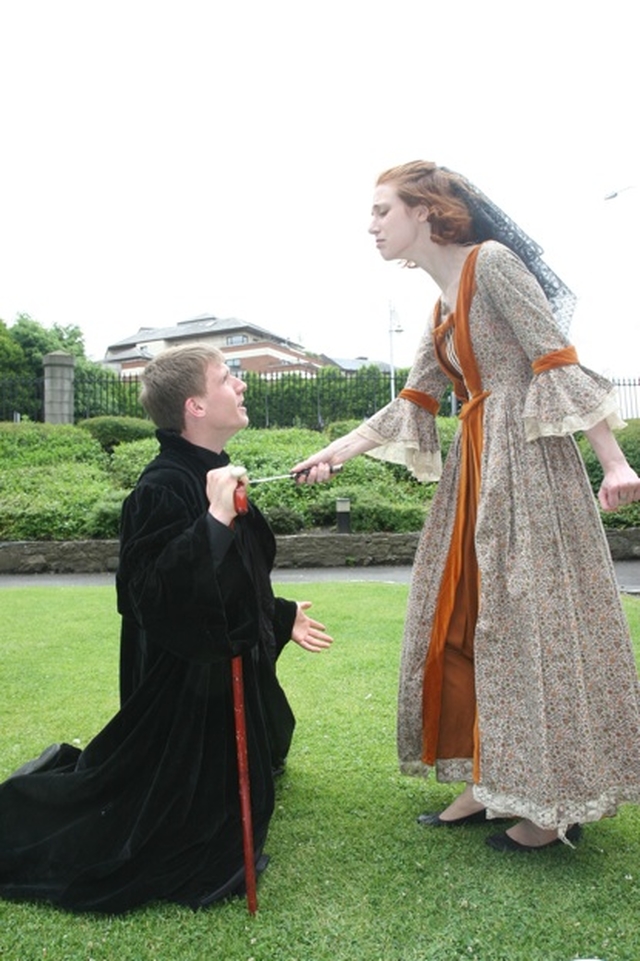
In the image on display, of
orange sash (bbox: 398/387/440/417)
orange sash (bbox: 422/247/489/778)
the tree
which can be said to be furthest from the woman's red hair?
the tree

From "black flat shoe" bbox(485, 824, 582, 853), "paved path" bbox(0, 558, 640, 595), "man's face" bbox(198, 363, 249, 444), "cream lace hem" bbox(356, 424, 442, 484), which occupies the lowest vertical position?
"black flat shoe" bbox(485, 824, 582, 853)

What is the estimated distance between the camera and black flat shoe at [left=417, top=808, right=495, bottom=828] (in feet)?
9.45

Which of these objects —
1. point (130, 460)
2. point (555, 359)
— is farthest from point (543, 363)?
point (130, 460)

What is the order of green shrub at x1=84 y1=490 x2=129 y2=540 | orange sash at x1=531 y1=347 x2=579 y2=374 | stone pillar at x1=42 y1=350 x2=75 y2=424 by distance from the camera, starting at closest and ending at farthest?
1. orange sash at x1=531 y1=347 x2=579 y2=374
2. green shrub at x1=84 y1=490 x2=129 y2=540
3. stone pillar at x1=42 y1=350 x2=75 y2=424

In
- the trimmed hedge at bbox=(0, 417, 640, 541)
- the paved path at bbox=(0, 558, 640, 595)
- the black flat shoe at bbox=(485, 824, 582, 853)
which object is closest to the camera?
the black flat shoe at bbox=(485, 824, 582, 853)

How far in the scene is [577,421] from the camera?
2.43m

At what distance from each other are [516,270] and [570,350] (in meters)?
0.32

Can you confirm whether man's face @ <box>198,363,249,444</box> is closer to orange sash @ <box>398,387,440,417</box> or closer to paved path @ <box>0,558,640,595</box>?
orange sash @ <box>398,387,440,417</box>

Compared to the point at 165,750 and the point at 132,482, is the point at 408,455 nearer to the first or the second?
the point at 165,750

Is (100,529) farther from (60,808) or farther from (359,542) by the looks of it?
(60,808)

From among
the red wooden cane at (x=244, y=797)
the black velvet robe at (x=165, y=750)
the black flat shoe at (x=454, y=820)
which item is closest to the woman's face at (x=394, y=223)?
the black velvet robe at (x=165, y=750)

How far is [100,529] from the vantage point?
38.5ft

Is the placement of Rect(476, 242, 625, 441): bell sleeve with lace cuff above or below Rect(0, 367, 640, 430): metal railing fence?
below

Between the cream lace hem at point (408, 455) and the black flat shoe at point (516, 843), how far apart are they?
4.25 ft
